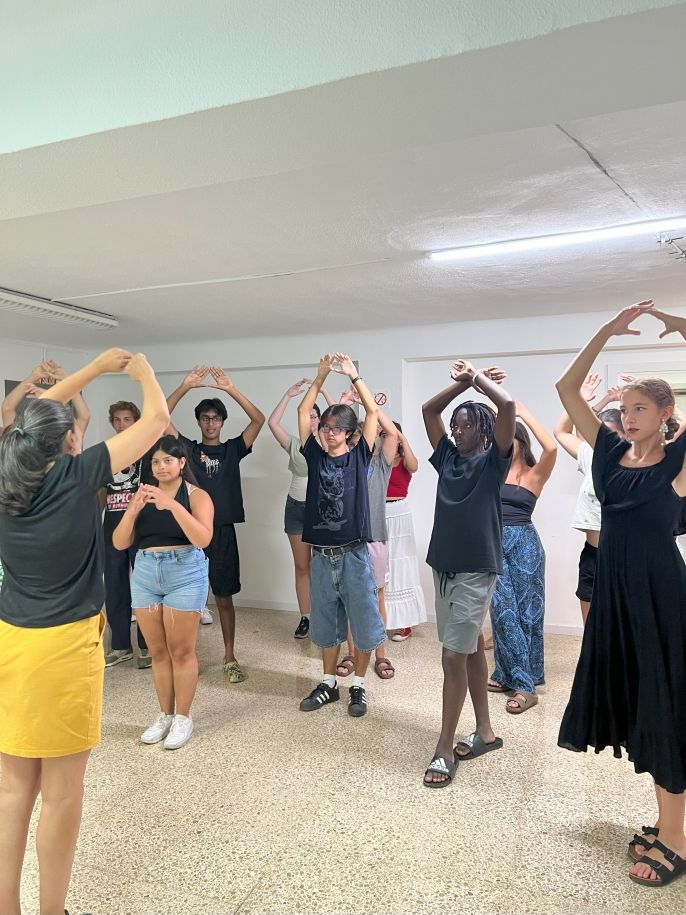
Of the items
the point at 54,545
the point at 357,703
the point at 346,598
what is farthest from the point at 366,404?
the point at 54,545

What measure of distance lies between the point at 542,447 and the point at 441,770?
70.8 inches

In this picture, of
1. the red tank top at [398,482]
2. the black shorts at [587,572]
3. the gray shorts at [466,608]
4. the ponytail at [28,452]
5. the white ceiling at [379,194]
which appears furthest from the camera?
the red tank top at [398,482]

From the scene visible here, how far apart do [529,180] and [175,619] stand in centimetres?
224

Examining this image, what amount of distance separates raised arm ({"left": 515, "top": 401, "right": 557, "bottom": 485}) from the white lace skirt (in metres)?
1.10

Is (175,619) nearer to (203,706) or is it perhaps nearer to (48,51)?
(203,706)

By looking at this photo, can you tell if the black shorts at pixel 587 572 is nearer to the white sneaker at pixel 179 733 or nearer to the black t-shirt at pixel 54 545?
the white sneaker at pixel 179 733

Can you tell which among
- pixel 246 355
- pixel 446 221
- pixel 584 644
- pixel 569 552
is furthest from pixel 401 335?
pixel 584 644

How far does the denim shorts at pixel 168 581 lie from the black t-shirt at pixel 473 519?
3.49 feet

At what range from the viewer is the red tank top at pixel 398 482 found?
4523 mm

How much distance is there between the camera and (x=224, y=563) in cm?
420

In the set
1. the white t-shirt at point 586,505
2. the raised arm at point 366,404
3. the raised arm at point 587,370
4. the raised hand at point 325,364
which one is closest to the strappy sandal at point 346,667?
the raised arm at point 366,404

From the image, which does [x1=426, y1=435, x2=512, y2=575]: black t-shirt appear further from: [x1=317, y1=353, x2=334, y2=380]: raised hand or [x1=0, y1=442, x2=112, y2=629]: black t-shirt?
[x1=0, y1=442, x2=112, y2=629]: black t-shirt

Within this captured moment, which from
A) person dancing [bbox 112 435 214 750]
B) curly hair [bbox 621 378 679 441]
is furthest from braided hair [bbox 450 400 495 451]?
person dancing [bbox 112 435 214 750]

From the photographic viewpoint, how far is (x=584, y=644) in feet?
7.20
